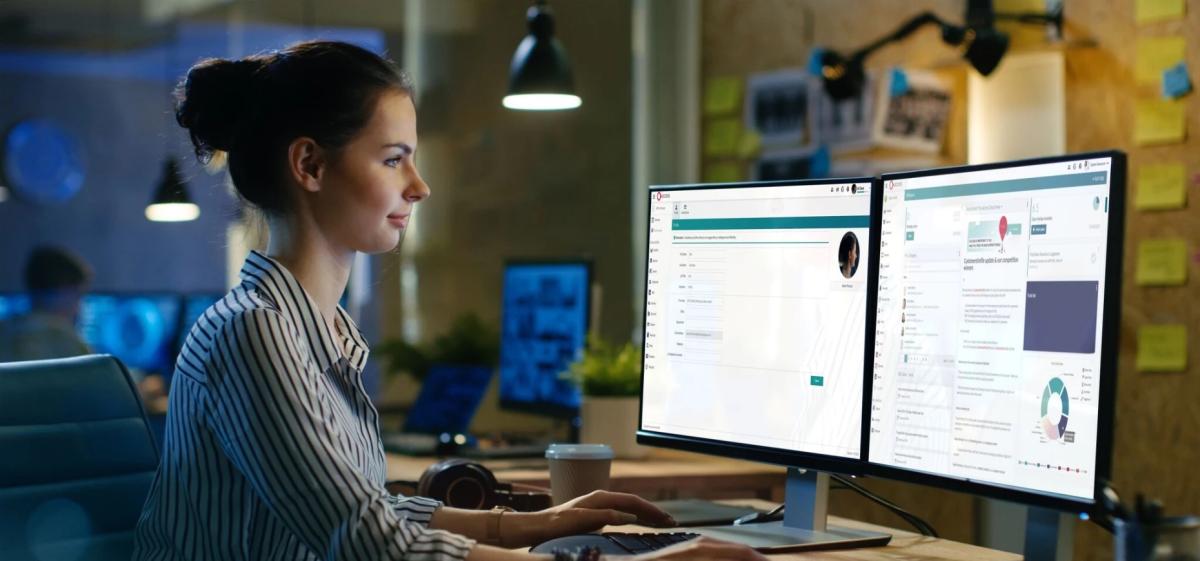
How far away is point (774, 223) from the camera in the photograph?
5.47 ft

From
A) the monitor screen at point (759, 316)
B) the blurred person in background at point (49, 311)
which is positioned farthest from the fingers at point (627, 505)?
the blurred person in background at point (49, 311)

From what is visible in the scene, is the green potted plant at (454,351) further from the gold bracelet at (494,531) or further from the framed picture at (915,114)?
the gold bracelet at (494,531)

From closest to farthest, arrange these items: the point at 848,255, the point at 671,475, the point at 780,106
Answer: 1. the point at 848,255
2. the point at 671,475
3. the point at 780,106

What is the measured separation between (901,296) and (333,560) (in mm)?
694

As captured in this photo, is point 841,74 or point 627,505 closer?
point 627,505

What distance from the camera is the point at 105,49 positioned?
385 centimetres

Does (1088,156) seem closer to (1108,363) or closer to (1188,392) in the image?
(1108,363)

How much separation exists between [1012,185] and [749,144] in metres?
2.67

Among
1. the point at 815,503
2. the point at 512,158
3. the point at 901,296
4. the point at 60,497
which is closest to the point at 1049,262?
the point at 901,296

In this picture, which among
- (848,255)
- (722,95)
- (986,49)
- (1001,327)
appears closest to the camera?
(1001,327)

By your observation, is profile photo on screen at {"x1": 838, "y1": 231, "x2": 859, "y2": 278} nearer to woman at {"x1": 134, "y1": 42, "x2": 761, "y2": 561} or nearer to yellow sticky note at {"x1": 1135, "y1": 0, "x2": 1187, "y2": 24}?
woman at {"x1": 134, "y1": 42, "x2": 761, "y2": 561}

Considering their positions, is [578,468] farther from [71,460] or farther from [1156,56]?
[1156,56]

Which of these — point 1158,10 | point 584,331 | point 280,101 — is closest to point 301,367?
point 280,101

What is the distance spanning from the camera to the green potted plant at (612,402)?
285 centimetres
